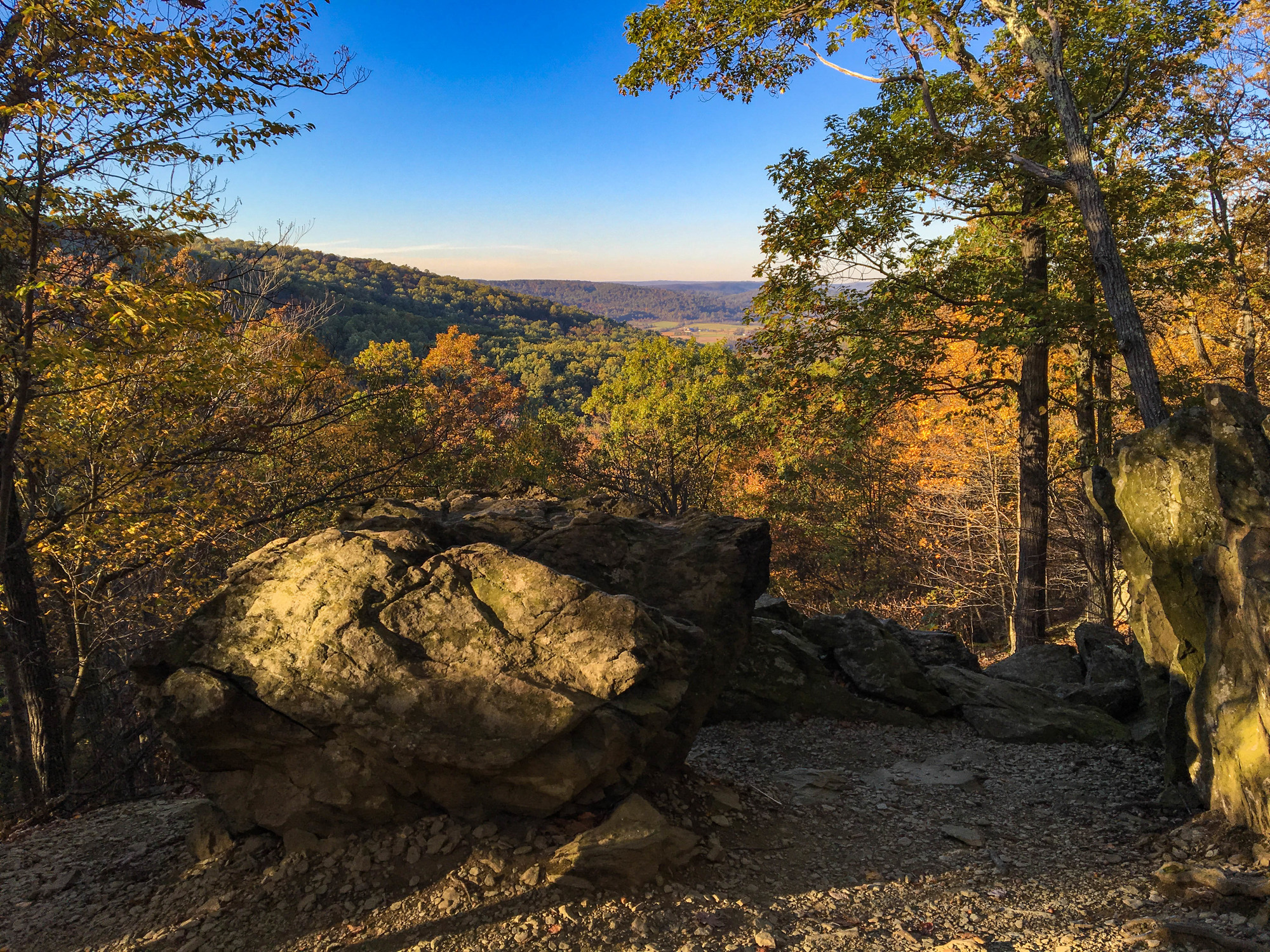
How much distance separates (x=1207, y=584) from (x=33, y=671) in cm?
1222

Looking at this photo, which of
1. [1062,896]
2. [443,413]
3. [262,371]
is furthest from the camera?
[443,413]

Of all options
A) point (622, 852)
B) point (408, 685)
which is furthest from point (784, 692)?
point (408, 685)

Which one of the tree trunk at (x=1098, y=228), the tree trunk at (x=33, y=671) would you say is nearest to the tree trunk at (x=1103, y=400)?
the tree trunk at (x=1098, y=228)

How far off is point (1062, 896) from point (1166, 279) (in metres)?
10.0

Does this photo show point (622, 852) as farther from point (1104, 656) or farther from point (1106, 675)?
point (1104, 656)

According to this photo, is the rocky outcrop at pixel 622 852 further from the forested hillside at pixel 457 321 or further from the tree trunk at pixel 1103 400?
the forested hillside at pixel 457 321

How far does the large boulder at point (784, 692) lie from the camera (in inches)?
358

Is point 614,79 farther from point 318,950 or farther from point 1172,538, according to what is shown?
point 318,950

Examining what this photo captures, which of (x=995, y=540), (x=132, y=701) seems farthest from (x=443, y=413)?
(x=995, y=540)

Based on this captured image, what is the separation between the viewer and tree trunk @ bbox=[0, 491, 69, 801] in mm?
8203

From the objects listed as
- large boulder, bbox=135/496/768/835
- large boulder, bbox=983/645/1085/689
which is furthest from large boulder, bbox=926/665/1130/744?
large boulder, bbox=135/496/768/835

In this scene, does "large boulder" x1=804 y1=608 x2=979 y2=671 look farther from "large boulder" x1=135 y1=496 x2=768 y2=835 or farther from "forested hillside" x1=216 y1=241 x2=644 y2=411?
"forested hillside" x1=216 y1=241 x2=644 y2=411

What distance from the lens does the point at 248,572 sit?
18.2 ft

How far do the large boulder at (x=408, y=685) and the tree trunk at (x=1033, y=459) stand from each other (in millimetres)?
9443
